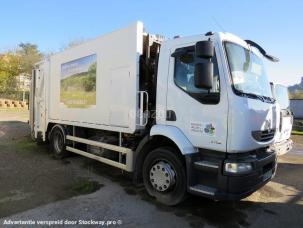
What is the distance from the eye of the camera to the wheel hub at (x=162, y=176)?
200 inches

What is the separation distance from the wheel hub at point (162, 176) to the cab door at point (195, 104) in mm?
666

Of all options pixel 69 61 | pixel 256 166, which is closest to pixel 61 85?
pixel 69 61

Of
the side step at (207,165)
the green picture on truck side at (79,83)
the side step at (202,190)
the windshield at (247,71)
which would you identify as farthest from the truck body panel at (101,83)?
the windshield at (247,71)

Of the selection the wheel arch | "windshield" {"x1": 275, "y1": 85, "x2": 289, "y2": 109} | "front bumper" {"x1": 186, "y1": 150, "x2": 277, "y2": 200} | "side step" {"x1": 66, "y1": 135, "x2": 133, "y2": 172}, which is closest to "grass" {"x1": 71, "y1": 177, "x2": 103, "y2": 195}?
"side step" {"x1": 66, "y1": 135, "x2": 133, "y2": 172}

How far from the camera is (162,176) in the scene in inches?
205

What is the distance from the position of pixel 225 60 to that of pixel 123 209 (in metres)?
2.88

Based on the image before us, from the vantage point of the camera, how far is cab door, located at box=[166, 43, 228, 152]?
4516 mm

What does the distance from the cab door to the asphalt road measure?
47.2 inches

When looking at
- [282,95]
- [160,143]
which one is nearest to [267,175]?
[160,143]

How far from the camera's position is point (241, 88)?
4.58 metres

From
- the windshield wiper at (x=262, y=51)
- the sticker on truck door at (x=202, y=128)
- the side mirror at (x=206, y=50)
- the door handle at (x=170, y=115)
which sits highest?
the windshield wiper at (x=262, y=51)

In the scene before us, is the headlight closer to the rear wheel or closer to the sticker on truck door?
the sticker on truck door

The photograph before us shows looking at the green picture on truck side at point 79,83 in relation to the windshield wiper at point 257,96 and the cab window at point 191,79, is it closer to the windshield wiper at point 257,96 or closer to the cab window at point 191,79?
the cab window at point 191,79

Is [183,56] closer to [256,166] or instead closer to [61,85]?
[256,166]
